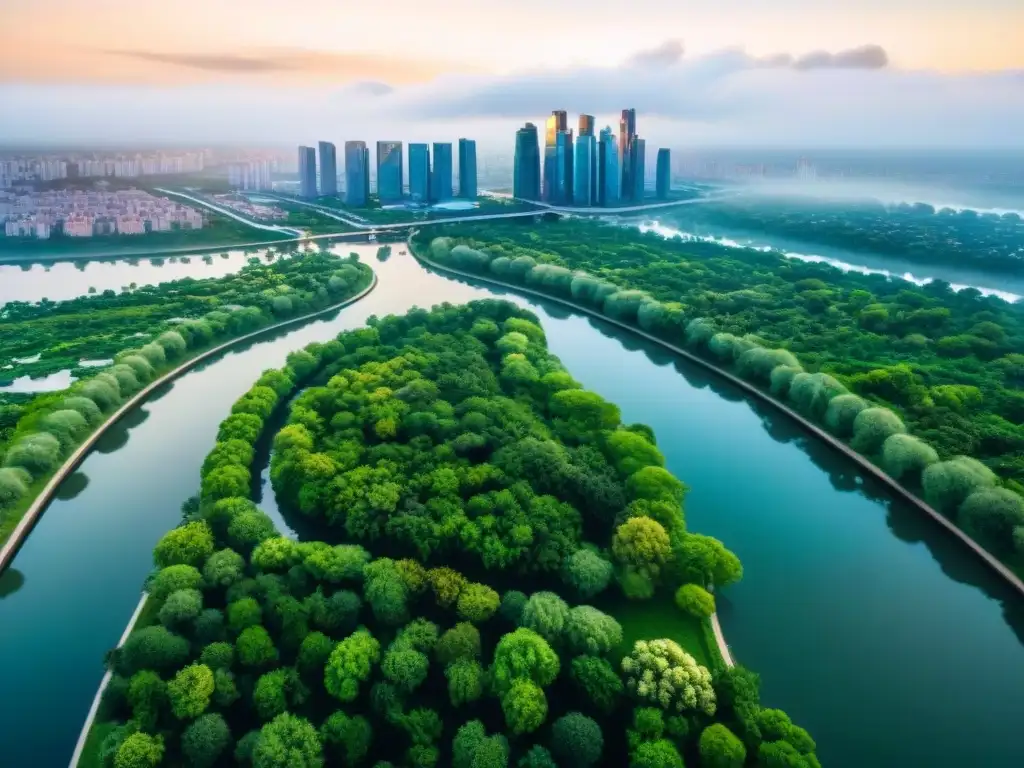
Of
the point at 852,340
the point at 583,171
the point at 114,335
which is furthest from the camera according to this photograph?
the point at 583,171

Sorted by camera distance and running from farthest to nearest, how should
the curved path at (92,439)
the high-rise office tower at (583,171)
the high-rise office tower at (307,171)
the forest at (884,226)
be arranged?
the high-rise office tower at (583,171) < the high-rise office tower at (307,171) < the forest at (884,226) < the curved path at (92,439)

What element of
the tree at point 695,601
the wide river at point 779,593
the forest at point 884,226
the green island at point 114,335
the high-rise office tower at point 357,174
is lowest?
the wide river at point 779,593

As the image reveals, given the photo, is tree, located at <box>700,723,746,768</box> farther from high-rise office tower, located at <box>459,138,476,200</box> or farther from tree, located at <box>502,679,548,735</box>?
high-rise office tower, located at <box>459,138,476,200</box>

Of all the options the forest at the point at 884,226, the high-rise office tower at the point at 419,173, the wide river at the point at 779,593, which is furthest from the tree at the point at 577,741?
the high-rise office tower at the point at 419,173

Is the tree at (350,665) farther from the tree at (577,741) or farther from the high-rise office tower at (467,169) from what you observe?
the high-rise office tower at (467,169)

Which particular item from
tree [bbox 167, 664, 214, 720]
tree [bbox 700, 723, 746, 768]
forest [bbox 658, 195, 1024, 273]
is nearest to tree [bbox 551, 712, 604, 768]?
tree [bbox 700, 723, 746, 768]

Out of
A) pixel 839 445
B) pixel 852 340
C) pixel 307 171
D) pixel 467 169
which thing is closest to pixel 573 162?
pixel 467 169

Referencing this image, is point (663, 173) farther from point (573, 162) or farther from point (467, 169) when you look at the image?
point (467, 169)
